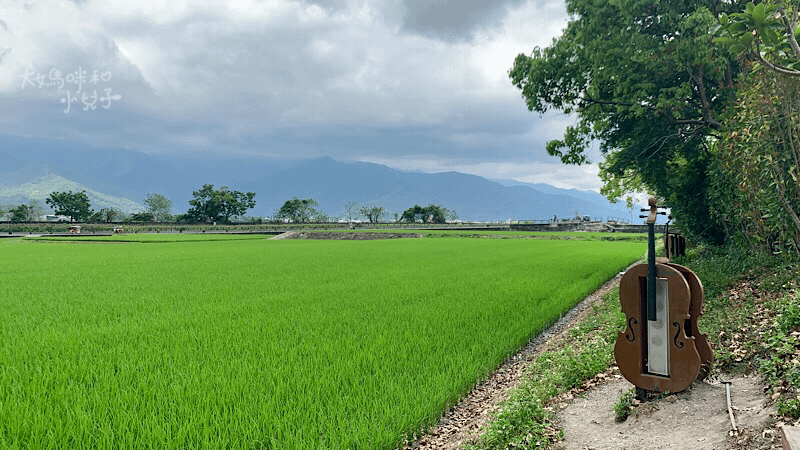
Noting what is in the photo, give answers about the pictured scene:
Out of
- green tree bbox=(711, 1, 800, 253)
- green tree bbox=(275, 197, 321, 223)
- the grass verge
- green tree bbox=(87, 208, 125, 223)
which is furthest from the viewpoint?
green tree bbox=(275, 197, 321, 223)

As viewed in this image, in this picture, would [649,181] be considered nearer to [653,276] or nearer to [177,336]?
[653,276]

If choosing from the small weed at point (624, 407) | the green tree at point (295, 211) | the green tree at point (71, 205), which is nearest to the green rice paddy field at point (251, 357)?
the small weed at point (624, 407)

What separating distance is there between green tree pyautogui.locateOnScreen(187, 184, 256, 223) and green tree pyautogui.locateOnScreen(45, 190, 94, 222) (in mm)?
19013

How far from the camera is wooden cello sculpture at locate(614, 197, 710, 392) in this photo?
384cm

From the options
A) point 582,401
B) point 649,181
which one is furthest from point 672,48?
point 582,401

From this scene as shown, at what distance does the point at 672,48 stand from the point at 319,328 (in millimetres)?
11525

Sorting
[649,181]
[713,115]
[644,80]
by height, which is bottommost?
[649,181]

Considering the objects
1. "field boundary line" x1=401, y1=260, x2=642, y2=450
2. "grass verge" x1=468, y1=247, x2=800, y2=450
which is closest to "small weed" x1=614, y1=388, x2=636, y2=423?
"grass verge" x1=468, y1=247, x2=800, y2=450

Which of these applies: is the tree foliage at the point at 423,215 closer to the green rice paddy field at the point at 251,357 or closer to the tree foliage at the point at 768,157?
the green rice paddy field at the point at 251,357

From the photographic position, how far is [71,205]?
85.9 metres

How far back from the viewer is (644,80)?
12.1m

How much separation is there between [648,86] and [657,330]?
31.8ft

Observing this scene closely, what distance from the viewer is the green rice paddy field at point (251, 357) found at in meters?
3.64

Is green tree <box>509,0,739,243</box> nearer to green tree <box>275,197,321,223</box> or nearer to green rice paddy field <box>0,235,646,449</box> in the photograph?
Answer: green rice paddy field <box>0,235,646,449</box>
